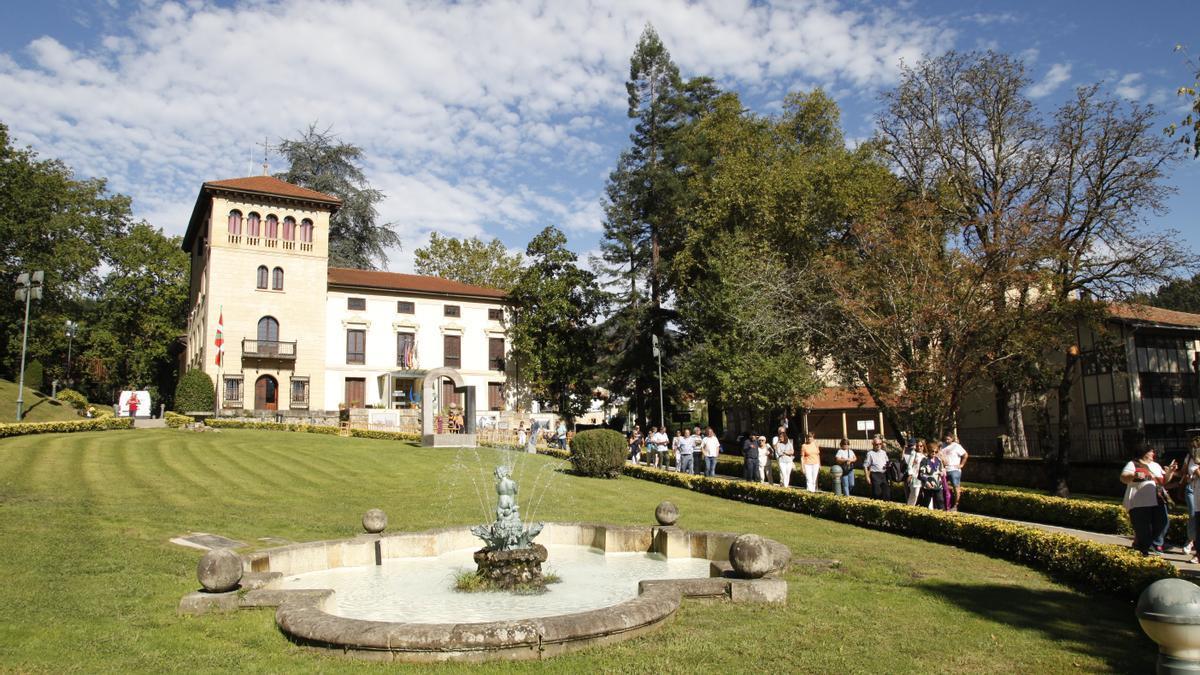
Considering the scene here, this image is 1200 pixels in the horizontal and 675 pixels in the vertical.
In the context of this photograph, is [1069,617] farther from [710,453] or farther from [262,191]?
[262,191]

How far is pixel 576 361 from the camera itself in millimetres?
48500

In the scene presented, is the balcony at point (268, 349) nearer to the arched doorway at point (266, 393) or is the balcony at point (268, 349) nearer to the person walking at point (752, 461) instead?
the arched doorway at point (266, 393)

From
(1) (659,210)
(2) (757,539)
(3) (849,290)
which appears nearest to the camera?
(2) (757,539)

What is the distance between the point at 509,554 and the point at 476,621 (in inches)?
60.1

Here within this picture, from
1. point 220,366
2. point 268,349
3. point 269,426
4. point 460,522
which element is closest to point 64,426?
point 269,426

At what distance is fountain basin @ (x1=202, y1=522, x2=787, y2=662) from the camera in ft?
20.7

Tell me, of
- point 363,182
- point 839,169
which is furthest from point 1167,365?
point 363,182

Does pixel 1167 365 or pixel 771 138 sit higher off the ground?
pixel 771 138

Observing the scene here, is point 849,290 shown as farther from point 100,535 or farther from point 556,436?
point 100,535

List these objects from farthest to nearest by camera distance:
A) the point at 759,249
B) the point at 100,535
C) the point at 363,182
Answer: the point at 363,182 < the point at 759,249 < the point at 100,535

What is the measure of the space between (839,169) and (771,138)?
6.87 m

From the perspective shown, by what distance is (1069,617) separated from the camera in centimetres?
788

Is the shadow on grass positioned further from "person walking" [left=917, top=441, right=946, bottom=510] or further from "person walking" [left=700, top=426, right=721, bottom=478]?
"person walking" [left=700, top=426, right=721, bottom=478]

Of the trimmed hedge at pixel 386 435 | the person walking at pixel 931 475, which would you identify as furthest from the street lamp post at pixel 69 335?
the person walking at pixel 931 475
